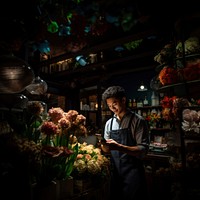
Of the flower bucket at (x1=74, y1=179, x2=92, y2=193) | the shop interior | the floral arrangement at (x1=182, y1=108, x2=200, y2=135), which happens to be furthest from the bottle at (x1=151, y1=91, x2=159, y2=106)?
the flower bucket at (x1=74, y1=179, x2=92, y2=193)

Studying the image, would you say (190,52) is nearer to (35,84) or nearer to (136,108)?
(35,84)

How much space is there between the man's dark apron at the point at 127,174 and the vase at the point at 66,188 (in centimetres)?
100

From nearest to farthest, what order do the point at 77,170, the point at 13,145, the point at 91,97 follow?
the point at 13,145 → the point at 77,170 → the point at 91,97

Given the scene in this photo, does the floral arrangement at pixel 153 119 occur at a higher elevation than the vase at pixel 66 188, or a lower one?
higher

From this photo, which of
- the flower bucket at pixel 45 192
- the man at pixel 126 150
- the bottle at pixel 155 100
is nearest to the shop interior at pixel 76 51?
the flower bucket at pixel 45 192

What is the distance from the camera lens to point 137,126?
263 centimetres

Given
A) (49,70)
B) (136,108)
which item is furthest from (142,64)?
(49,70)

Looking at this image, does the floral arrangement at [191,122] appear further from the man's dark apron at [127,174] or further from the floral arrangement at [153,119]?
the floral arrangement at [153,119]

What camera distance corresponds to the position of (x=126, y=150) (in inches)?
93.4

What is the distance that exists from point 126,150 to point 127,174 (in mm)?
363

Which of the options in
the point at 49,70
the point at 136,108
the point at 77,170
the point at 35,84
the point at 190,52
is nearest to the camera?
the point at 77,170

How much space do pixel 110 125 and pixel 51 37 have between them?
148 cm

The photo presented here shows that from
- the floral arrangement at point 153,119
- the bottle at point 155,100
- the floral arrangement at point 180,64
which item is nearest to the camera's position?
the floral arrangement at point 180,64

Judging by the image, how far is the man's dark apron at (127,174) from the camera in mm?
2428
